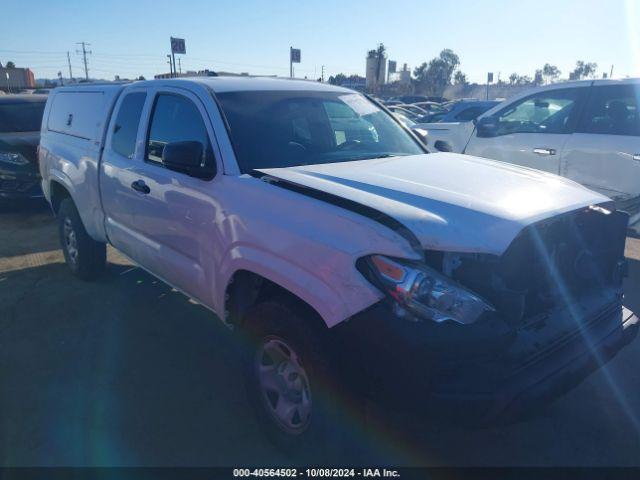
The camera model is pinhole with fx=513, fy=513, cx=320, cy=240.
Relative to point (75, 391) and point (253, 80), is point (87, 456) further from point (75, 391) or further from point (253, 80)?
point (253, 80)

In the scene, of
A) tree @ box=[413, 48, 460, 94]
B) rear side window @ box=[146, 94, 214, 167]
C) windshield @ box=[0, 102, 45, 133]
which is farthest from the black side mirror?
tree @ box=[413, 48, 460, 94]

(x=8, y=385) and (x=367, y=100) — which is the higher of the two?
(x=367, y=100)

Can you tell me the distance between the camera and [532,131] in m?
6.28

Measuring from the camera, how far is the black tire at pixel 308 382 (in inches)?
89.4

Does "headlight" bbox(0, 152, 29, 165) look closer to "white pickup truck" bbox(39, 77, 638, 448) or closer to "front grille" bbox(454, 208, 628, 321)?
"white pickup truck" bbox(39, 77, 638, 448)

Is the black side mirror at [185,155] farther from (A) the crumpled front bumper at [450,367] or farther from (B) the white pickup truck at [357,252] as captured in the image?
(A) the crumpled front bumper at [450,367]

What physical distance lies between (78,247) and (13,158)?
3988 millimetres

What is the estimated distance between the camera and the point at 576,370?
236 cm

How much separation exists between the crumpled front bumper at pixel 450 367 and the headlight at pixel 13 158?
7.76m

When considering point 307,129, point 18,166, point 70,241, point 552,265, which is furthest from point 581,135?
point 18,166

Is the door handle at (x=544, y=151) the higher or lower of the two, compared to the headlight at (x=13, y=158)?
higher

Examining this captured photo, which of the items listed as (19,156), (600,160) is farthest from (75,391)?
(19,156)

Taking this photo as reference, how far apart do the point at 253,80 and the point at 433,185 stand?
1.81 m

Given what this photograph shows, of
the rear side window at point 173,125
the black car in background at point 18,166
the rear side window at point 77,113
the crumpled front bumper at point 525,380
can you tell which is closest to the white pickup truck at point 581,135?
the rear side window at point 173,125
